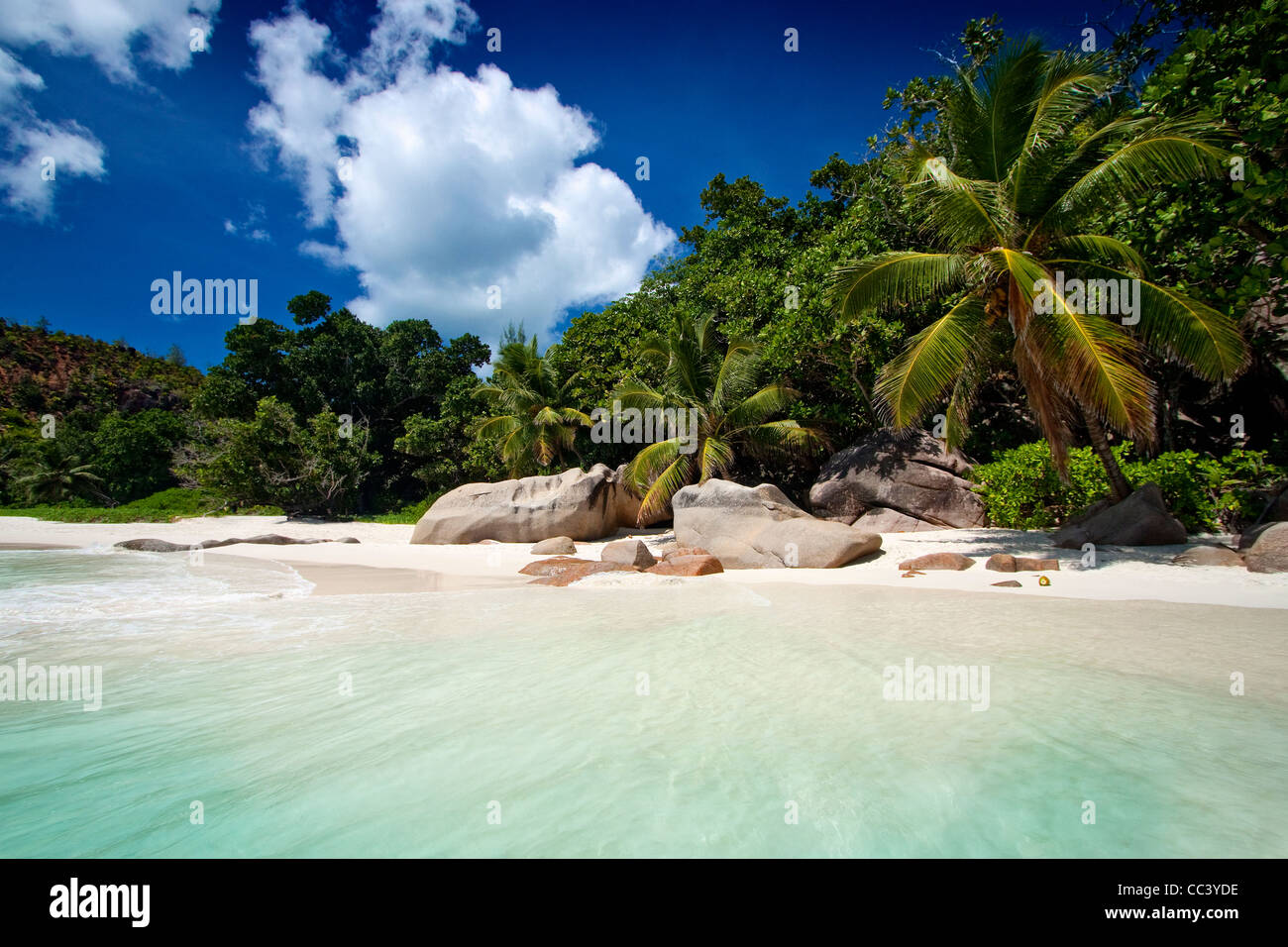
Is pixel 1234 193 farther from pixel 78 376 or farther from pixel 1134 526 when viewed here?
pixel 78 376

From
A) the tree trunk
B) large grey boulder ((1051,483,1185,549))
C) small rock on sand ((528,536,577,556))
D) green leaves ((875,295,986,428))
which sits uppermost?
green leaves ((875,295,986,428))

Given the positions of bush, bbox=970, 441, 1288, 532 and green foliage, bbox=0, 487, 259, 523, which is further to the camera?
green foliage, bbox=0, 487, 259, 523

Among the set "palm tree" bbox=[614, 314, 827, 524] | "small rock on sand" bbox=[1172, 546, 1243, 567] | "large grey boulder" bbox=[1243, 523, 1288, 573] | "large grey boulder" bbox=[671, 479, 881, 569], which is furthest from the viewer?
"palm tree" bbox=[614, 314, 827, 524]

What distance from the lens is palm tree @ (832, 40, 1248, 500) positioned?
7840 millimetres

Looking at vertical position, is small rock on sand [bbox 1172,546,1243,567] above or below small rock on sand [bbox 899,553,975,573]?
above

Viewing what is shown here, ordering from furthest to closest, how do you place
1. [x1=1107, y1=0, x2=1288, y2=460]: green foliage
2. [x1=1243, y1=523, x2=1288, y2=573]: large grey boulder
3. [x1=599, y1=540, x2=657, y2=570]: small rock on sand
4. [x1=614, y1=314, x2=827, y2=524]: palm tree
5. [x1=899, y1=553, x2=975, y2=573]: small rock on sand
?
[x1=614, y1=314, x2=827, y2=524]: palm tree → [x1=599, y1=540, x2=657, y2=570]: small rock on sand → [x1=899, y1=553, x2=975, y2=573]: small rock on sand → [x1=1107, y1=0, x2=1288, y2=460]: green foliage → [x1=1243, y1=523, x2=1288, y2=573]: large grey boulder

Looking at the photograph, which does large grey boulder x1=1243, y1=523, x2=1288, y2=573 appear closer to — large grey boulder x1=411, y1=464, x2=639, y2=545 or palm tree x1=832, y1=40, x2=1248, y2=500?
palm tree x1=832, y1=40, x2=1248, y2=500

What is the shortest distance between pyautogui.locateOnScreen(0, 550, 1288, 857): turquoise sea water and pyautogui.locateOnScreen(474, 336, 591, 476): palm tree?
1448cm

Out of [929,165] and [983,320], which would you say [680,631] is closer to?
[983,320]

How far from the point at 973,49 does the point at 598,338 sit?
13.2 metres

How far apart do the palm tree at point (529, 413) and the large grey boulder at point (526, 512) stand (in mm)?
3820

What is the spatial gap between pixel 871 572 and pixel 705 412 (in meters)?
7.36

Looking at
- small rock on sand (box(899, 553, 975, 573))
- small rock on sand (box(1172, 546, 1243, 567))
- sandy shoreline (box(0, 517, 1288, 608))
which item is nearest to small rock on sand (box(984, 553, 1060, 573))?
sandy shoreline (box(0, 517, 1288, 608))

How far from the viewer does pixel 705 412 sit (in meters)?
15.1
